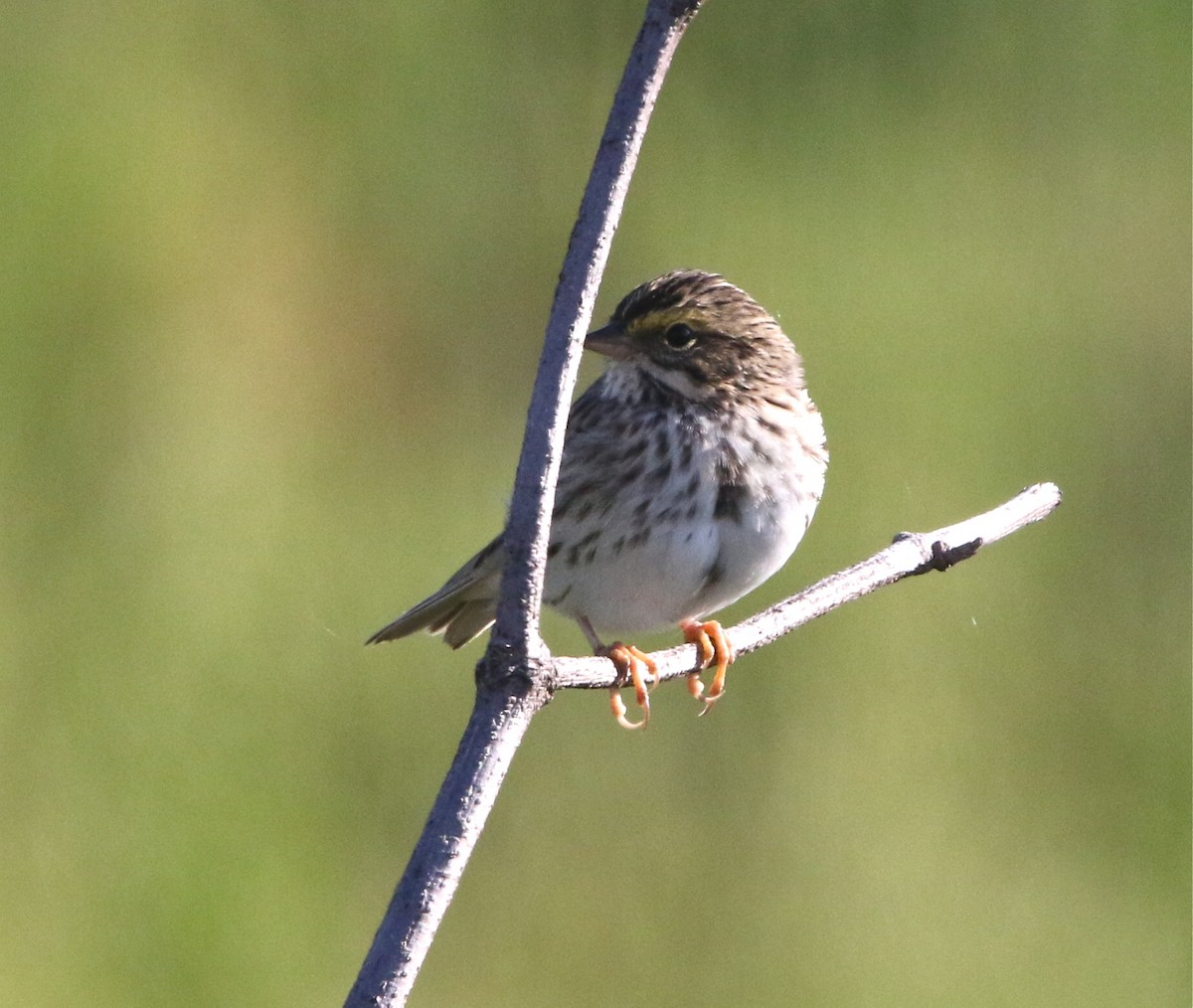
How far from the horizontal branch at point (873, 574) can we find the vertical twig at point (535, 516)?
3.70 ft

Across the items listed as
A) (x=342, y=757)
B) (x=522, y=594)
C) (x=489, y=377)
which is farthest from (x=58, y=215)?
(x=522, y=594)

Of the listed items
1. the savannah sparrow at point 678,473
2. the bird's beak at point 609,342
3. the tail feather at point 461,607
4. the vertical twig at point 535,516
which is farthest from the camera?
the tail feather at point 461,607

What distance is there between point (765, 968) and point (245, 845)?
1.73 m

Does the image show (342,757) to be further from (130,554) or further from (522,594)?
(522,594)

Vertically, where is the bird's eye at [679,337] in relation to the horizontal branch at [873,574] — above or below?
above

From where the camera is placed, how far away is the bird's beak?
4.62m

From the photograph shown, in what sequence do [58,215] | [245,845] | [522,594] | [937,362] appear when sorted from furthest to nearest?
[937,362] < [58,215] < [245,845] < [522,594]

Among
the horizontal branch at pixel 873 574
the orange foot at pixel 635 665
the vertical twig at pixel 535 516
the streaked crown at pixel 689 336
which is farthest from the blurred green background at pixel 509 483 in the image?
the vertical twig at pixel 535 516

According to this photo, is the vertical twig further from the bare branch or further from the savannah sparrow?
the savannah sparrow

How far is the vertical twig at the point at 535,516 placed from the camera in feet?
7.66

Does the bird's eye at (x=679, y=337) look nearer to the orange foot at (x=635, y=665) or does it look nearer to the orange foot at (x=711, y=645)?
the orange foot at (x=711, y=645)

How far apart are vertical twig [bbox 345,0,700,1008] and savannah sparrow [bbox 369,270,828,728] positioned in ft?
5.82

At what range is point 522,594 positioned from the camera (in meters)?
2.51

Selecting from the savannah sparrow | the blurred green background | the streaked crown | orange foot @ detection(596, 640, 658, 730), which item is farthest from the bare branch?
the blurred green background
